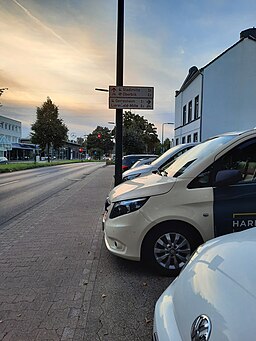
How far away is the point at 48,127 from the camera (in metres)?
49.7

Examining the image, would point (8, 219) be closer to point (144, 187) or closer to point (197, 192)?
point (144, 187)

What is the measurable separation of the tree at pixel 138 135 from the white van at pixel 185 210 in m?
37.2

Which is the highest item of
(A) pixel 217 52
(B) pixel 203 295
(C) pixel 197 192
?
(A) pixel 217 52

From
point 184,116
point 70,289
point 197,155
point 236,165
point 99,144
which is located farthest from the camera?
point 99,144

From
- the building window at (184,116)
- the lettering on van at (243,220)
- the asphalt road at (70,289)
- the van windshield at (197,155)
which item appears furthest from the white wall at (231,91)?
the lettering on van at (243,220)

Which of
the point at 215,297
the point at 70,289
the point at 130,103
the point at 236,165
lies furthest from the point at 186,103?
the point at 215,297

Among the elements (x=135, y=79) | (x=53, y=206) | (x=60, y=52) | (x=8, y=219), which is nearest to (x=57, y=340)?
(x=8, y=219)

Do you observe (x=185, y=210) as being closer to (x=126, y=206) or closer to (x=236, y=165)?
(x=126, y=206)

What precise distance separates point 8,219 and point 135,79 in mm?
10203

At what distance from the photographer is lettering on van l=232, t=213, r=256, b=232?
3820 mm

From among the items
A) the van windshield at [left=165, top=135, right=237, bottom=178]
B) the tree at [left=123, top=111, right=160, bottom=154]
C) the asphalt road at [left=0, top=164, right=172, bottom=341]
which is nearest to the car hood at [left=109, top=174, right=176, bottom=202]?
the van windshield at [left=165, top=135, right=237, bottom=178]

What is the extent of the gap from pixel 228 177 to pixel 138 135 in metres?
39.9

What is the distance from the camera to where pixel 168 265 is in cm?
400

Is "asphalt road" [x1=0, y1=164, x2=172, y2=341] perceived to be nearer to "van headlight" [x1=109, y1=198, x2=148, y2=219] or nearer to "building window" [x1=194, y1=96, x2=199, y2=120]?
"van headlight" [x1=109, y1=198, x2=148, y2=219]
